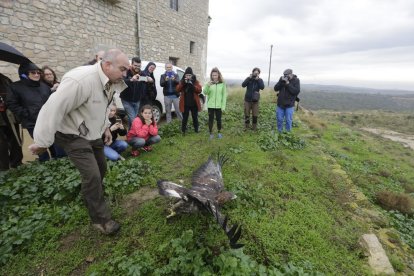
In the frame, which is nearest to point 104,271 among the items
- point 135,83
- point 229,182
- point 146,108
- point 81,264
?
point 81,264

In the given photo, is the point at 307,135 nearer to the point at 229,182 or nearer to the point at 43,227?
the point at 229,182

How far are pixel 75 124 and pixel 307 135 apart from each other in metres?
8.07

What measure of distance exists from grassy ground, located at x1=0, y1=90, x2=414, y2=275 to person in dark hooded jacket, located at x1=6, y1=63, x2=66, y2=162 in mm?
926

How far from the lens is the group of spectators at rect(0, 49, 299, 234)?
7.64 feet

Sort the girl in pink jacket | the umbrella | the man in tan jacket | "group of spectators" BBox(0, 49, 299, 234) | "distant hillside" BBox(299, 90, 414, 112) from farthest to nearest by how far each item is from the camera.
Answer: "distant hillside" BBox(299, 90, 414, 112)
the girl in pink jacket
the umbrella
"group of spectators" BBox(0, 49, 299, 234)
the man in tan jacket

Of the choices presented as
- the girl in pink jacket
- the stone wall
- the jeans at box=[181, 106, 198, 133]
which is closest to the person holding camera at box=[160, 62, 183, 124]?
the jeans at box=[181, 106, 198, 133]

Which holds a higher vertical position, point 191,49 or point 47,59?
point 191,49

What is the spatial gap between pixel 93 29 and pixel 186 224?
9.15m

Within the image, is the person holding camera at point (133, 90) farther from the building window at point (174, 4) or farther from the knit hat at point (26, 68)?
the building window at point (174, 4)

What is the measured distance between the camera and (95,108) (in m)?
2.55

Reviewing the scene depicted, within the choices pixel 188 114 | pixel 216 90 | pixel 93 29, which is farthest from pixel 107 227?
pixel 93 29

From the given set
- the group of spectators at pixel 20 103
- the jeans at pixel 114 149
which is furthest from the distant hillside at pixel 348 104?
the group of spectators at pixel 20 103

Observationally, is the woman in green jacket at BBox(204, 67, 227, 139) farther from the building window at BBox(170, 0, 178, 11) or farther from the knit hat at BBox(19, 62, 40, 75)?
the building window at BBox(170, 0, 178, 11)

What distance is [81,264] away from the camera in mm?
2629
